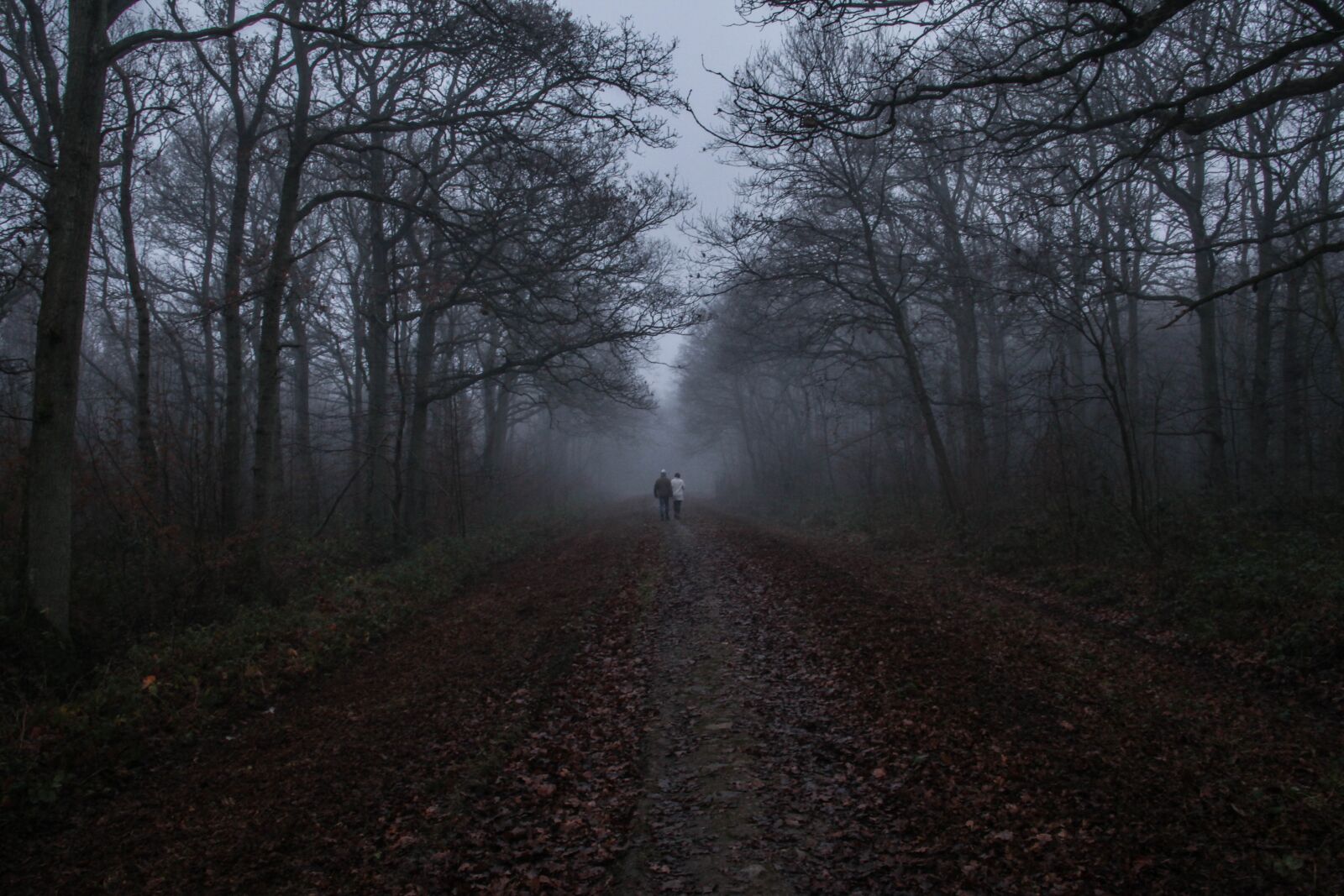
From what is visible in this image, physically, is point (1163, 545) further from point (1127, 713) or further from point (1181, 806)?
point (1181, 806)

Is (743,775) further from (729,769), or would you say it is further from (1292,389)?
(1292,389)

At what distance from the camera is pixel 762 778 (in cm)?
507

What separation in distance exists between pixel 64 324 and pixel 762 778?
7.91m

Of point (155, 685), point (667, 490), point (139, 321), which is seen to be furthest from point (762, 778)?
point (667, 490)

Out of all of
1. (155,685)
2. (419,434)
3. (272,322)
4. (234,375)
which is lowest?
(155,685)

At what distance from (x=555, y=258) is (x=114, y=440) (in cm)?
784

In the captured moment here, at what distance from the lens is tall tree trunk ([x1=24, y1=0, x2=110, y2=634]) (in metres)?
7.45

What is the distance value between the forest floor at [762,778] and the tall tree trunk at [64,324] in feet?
9.00

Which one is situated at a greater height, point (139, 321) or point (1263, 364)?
point (139, 321)

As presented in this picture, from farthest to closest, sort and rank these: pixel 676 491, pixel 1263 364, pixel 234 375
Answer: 1. pixel 676 491
2. pixel 1263 364
3. pixel 234 375

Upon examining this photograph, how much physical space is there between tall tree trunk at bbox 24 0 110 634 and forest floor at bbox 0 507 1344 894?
9.00 ft

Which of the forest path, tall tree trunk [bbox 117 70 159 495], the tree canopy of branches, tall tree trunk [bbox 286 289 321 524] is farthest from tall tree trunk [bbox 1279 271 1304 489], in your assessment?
tall tree trunk [bbox 117 70 159 495]

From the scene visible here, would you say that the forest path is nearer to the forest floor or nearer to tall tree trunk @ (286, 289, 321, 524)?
the forest floor

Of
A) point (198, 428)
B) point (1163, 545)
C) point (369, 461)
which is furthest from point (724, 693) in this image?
point (369, 461)
